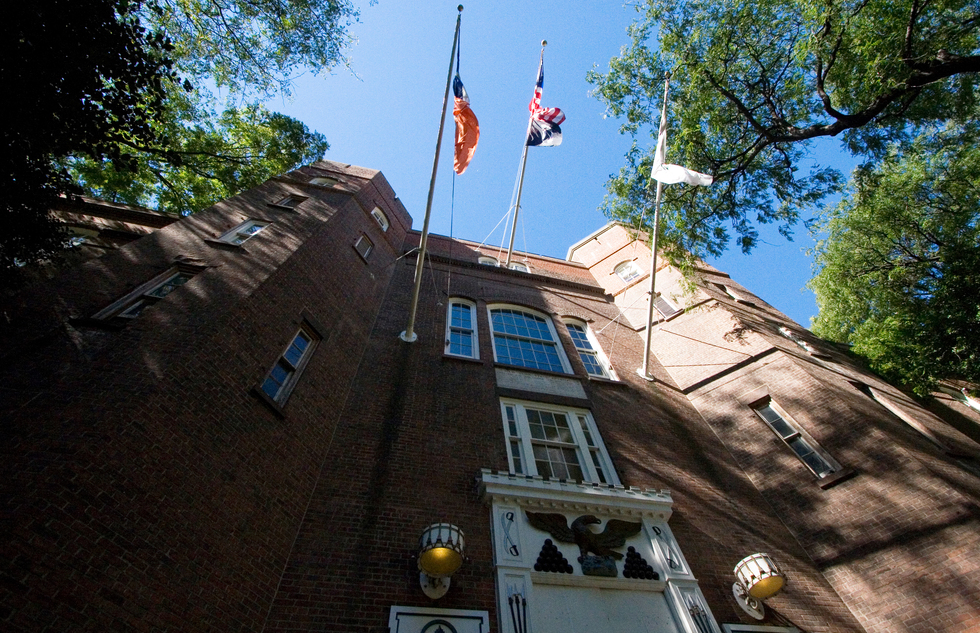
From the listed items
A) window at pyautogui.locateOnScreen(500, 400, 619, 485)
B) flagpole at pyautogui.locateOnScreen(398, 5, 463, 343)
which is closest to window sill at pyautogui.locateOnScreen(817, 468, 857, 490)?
window at pyautogui.locateOnScreen(500, 400, 619, 485)

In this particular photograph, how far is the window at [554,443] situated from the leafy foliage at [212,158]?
12.8 m

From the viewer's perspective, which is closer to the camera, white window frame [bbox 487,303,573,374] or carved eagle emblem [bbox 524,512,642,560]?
carved eagle emblem [bbox 524,512,642,560]

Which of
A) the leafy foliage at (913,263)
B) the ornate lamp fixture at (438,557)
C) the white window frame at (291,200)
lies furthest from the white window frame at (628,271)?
the ornate lamp fixture at (438,557)

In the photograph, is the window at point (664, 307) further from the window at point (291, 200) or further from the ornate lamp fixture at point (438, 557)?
the window at point (291, 200)

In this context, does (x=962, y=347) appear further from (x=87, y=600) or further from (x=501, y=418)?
(x=87, y=600)

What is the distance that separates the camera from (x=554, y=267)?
2136cm

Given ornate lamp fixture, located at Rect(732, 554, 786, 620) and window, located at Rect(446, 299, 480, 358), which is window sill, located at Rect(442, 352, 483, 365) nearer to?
window, located at Rect(446, 299, 480, 358)

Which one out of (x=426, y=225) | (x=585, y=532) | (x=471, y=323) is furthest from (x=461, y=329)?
(x=585, y=532)

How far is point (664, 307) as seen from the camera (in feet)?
54.4

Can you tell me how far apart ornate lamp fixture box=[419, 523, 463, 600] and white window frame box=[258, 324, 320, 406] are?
3.44 m

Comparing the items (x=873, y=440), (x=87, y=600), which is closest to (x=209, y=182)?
(x=87, y=600)

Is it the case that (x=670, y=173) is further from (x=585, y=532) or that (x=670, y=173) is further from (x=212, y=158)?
(x=212, y=158)

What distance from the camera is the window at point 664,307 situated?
52.7 feet

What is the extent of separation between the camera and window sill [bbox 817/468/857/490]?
9.05 meters
